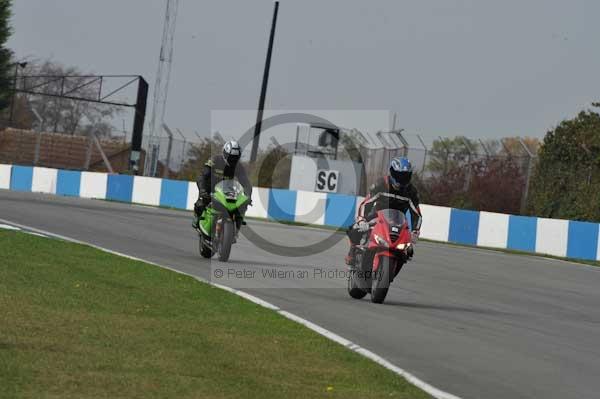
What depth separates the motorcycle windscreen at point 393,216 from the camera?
39.8 ft

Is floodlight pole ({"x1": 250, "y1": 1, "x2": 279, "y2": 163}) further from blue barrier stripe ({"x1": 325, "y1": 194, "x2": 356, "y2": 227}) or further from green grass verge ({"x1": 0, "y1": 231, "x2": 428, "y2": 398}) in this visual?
green grass verge ({"x1": 0, "y1": 231, "x2": 428, "y2": 398})

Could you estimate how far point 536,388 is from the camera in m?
7.68

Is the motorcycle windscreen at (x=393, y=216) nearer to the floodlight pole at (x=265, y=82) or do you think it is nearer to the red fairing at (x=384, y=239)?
the red fairing at (x=384, y=239)

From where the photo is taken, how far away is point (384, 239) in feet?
39.2

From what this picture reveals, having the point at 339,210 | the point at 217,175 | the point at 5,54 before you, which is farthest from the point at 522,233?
the point at 5,54

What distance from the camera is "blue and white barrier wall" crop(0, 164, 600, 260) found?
26047 mm

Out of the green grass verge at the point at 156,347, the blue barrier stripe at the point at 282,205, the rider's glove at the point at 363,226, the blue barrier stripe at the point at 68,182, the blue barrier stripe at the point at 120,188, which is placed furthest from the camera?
the blue barrier stripe at the point at 68,182

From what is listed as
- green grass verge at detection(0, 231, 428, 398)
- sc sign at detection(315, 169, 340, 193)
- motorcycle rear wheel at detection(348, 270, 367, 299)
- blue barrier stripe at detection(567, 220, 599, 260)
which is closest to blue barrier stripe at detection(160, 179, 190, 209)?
sc sign at detection(315, 169, 340, 193)

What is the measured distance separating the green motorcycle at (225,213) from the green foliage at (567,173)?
18.5 metres

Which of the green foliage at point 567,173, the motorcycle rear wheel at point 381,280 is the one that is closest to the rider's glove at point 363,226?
the motorcycle rear wheel at point 381,280

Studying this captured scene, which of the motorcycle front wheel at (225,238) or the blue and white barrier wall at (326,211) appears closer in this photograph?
the motorcycle front wheel at (225,238)

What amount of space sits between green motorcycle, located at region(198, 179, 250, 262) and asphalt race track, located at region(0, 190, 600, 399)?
328 mm

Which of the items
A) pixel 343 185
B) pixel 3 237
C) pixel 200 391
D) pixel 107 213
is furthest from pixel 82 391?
pixel 343 185

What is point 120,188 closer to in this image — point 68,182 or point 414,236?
point 68,182
